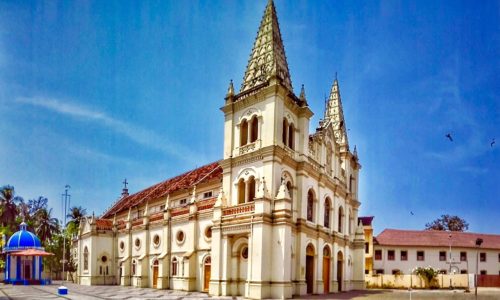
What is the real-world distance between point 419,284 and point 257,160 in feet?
94.4

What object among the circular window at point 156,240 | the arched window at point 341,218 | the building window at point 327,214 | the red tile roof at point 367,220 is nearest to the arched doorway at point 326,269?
the building window at point 327,214

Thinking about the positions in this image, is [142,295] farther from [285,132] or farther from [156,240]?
[285,132]

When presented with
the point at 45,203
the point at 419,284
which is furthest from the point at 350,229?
the point at 45,203

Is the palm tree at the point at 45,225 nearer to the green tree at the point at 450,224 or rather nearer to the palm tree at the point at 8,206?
the palm tree at the point at 8,206

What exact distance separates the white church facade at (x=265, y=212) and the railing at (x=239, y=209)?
0.07m

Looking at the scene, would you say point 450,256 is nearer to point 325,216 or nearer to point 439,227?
point 439,227

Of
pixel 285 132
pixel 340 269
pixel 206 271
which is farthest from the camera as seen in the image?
pixel 340 269

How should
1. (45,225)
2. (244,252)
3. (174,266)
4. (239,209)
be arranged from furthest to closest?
1. (45,225)
2. (174,266)
3. (244,252)
4. (239,209)

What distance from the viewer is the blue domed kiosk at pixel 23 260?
160ft

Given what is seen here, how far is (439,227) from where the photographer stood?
74.8m

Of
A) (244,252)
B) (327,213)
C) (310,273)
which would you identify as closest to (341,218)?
(327,213)

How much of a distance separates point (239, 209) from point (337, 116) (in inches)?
725

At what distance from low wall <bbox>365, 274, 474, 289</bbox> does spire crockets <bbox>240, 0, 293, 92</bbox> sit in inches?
1075

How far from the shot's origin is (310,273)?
100 ft
